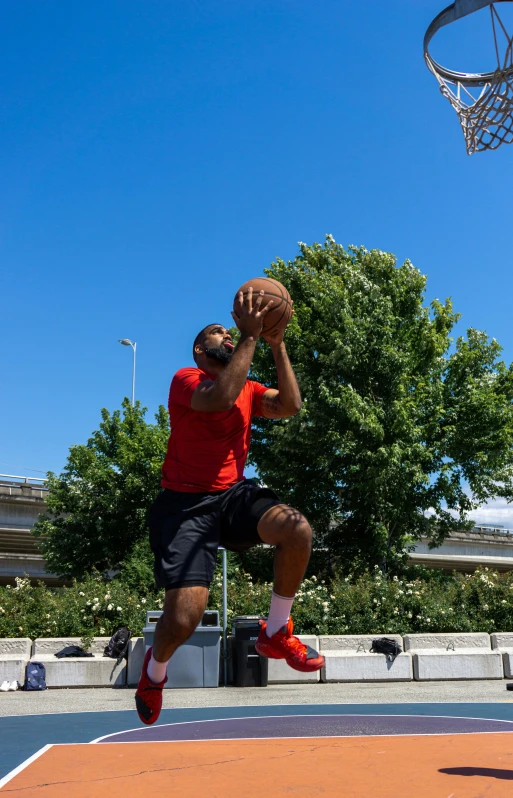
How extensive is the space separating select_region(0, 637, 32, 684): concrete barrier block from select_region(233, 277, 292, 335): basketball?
12916 millimetres

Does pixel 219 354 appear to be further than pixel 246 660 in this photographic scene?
No

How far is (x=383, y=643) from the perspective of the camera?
53.7 feet

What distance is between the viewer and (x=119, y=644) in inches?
607

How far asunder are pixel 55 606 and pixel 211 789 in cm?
1204

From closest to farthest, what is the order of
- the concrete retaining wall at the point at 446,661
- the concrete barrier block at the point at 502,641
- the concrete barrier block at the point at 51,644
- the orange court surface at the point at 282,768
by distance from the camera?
1. the orange court surface at the point at 282,768
2. the concrete barrier block at the point at 51,644
3. the concrete retaining wall at the point at 446,661
4. the concrete barrier block at the point at 502,641

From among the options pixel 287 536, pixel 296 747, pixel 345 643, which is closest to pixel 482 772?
→ pixel 296 747

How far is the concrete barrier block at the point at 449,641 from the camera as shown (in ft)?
55.6

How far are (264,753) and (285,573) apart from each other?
174 inches

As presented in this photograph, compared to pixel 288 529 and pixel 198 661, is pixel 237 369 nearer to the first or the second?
pixel 288 529

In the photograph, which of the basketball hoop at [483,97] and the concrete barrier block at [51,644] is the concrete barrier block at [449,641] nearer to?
the concrete barrier block at [51,644]

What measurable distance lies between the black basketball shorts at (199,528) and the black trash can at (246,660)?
11548mm

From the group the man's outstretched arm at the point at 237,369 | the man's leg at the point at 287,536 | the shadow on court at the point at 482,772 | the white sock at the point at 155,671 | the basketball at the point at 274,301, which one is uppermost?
the basketball at the point at 274,301

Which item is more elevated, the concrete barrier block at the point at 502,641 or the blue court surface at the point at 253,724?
the concrete barrier block at the point at 502,641

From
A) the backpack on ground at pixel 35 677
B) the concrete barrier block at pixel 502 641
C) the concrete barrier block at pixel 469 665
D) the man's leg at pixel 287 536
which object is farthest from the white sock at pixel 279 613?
the concrete barrier block at pixel 502 641
